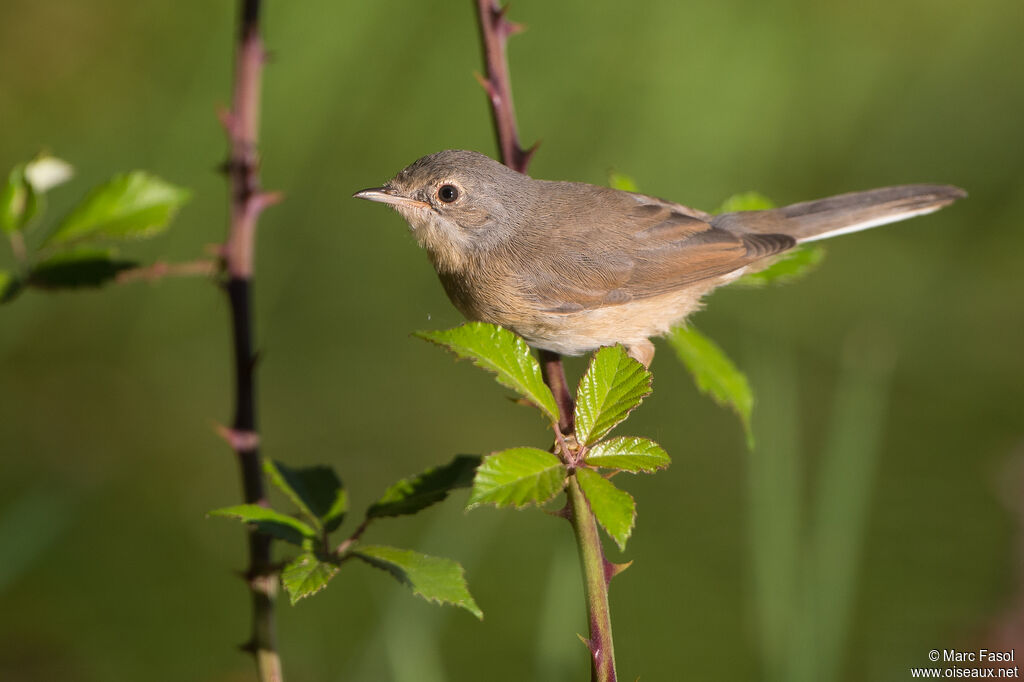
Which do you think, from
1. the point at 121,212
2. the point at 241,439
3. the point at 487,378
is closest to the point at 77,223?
the point at 121,212

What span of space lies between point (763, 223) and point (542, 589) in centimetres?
164

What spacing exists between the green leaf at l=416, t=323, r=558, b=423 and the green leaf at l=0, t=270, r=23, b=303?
34.8 inches

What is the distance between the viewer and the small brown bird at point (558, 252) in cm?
271

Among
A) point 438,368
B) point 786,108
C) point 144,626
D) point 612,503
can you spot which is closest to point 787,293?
point 786,108

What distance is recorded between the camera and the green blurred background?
3475mm

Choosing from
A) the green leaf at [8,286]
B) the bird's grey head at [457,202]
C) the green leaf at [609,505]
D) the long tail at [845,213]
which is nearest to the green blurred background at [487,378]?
the long tail at [845,213]

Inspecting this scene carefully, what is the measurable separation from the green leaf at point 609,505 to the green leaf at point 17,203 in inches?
47.8

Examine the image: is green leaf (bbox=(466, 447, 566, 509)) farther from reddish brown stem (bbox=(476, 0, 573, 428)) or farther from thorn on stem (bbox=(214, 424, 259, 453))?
thorn on stem (bbox=(214, 424, 259, 453))

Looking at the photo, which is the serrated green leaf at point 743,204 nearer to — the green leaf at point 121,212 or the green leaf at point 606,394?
the green leaf at point 606,394

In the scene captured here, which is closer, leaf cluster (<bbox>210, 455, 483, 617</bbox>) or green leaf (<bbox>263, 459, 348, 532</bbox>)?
leaf cluster (<bbox>210, 455, 483, 617</bbox>)

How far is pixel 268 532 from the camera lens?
61.7 inches

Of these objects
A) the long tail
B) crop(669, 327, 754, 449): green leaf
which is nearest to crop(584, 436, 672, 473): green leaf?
crop(669, 327, 754, 449): green leaf

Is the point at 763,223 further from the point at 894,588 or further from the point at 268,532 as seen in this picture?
the point at 268,532

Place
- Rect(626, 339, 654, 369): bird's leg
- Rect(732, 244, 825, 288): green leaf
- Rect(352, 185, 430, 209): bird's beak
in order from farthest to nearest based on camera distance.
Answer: Rect(626, 339, 654, 369): bird's leg → Rect(352, 185, 430, 209): bird's beak → Rect(732, 244, 825, 288): green leaf
